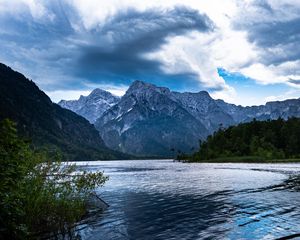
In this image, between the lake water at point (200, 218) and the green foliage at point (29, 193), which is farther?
the lake water at point (200, 218)

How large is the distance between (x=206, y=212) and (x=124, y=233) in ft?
50.0

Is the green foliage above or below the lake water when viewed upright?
above

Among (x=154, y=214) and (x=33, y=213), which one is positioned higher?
(x=33, y=213)

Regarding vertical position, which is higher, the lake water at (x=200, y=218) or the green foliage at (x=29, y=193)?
the green foliage at (x=29, y=193)

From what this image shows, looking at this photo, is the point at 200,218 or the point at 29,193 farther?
the point at 200,218

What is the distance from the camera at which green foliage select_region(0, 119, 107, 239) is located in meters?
22.5

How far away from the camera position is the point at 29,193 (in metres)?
30.3

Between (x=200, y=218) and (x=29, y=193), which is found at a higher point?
(x=29, y=193)

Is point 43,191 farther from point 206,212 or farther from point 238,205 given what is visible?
point 238,205

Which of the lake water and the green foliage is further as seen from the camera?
the lake water

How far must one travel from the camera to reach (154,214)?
154 ft

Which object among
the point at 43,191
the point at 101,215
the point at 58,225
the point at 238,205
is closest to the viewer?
the point at 43,191

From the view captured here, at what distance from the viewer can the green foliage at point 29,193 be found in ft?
73.8

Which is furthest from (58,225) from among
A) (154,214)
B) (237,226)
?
(237,226)
